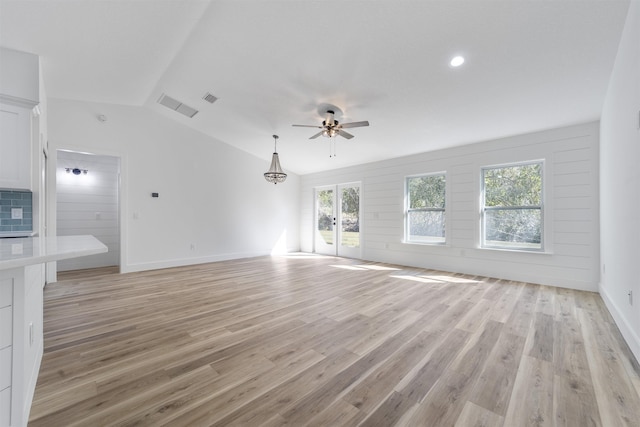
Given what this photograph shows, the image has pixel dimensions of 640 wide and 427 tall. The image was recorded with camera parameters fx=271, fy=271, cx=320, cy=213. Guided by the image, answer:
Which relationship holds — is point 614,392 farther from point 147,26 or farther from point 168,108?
point 168,108

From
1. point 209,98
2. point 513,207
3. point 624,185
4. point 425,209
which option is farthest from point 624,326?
point 209,98

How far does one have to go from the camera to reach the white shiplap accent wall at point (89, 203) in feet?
18.5

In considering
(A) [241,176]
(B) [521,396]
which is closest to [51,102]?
(A) [241,176]

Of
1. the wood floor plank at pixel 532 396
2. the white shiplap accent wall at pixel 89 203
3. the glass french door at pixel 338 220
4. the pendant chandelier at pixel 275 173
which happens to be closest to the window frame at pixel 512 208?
the glass french door at pixel 338 220

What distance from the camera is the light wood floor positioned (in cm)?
151

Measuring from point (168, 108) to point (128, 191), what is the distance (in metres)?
1.80

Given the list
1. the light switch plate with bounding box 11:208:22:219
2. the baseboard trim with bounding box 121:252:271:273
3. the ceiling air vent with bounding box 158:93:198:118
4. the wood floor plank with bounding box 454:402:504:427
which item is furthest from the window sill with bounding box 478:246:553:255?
the light switch plate with bounding box 11:208:22:219

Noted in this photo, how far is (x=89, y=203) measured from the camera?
596cm

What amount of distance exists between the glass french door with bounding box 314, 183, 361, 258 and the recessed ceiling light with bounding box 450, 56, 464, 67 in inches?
162

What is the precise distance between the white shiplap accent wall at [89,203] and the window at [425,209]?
6.38m

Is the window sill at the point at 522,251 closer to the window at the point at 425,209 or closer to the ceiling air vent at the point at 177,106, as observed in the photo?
the window at the point at 425,209

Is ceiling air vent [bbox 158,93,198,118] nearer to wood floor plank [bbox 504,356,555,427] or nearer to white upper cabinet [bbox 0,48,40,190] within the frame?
white upper cabinet [bbox 0,48,40,190]

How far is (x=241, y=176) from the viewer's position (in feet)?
22.9

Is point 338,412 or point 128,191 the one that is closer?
point 338,412
